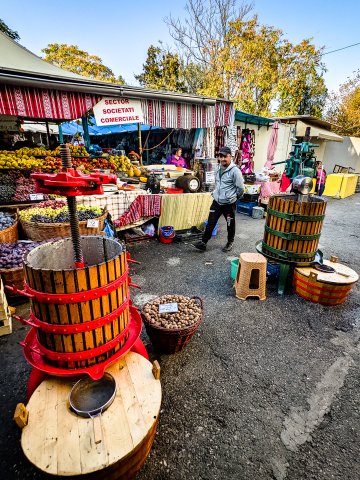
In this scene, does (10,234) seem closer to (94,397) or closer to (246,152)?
(94,397)

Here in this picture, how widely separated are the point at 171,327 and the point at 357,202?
14.4m

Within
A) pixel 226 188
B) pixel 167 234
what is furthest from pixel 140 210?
pixel 226 188

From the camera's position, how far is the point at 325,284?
4223 mm

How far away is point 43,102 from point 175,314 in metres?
5.56

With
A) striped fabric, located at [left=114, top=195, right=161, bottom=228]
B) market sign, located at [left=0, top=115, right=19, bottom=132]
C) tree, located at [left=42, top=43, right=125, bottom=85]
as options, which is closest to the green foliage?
tree, located at [left=42, top=43, right=125, bottom=85]

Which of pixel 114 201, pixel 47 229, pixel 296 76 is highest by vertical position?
pixel 296 76

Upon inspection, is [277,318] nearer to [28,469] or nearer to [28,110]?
[28,469]

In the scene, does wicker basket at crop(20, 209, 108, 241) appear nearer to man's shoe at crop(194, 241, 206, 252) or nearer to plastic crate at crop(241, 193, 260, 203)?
man's shoe at crop(194, 241, 206, 252)

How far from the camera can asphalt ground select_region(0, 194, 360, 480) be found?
2188 mm

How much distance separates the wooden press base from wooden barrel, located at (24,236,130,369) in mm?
265

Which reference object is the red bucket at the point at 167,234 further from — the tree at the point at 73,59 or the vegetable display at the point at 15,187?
the tree at the point at 73,59

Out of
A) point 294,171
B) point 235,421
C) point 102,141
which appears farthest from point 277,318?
point 102,141

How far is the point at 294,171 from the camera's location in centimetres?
736

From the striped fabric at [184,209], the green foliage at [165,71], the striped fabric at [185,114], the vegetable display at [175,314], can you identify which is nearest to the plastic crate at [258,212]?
the striped fabric at [184,209]
